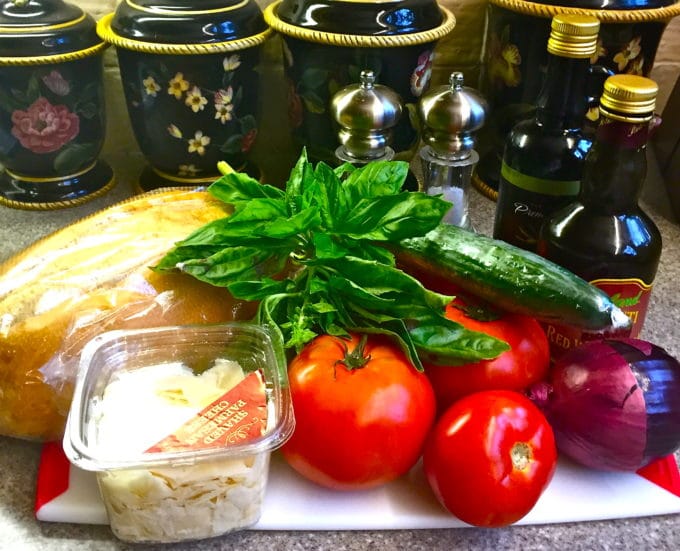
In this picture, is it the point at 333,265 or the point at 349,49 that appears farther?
the point at 349,49

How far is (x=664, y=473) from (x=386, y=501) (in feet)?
0.80

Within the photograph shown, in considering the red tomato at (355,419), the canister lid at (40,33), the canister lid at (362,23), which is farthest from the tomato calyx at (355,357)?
the canister lid at (40,33)

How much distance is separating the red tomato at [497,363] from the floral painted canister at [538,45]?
270 millimetres

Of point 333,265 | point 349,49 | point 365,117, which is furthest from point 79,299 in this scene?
point 349,49

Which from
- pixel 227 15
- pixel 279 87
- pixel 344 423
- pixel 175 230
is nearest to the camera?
pixel 344 423

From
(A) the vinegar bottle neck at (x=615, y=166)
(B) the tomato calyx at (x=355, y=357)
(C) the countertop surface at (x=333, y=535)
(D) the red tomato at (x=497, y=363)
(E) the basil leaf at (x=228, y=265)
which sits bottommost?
(C) the countertop surface at (x=333, y=535)

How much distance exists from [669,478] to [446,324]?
23 cm

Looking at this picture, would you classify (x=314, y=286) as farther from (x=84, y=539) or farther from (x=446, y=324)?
(x=84, y=539)

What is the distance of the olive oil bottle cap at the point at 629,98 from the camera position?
583mm

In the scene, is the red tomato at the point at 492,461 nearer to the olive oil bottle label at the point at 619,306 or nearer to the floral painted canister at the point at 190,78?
the olive oil bottle label at the point at 619,306

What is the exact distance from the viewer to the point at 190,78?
904 mm

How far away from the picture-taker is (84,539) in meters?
0.56

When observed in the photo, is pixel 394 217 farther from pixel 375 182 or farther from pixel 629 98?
pixel 629 98

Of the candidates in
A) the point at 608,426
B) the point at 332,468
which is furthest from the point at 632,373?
the point at 332,468
